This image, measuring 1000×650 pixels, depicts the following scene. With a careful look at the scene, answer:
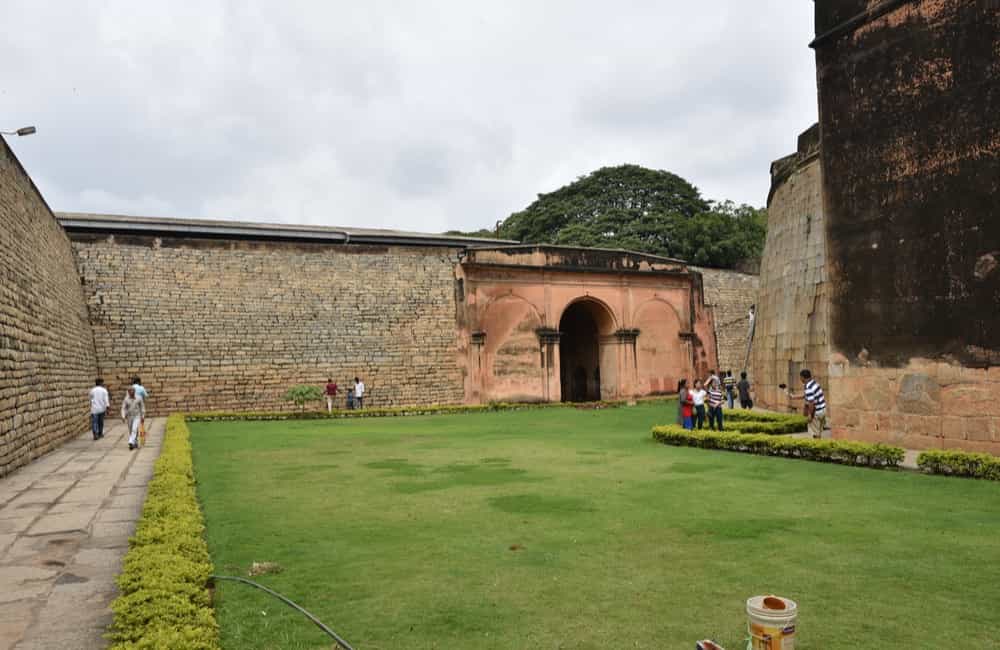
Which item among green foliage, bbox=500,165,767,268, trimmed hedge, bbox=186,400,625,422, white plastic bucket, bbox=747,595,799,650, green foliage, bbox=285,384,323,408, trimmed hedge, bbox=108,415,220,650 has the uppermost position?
green foliage, bbox=500,165,767,268

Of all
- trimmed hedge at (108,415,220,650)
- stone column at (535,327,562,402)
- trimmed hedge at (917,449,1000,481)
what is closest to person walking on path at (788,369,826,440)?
trimmed hedge at (917,449,1000,481)

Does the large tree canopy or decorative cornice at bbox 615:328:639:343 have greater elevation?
the large tree canopy

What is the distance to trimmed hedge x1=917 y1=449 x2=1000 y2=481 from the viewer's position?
25.5ft

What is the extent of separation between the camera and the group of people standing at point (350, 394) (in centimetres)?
2066

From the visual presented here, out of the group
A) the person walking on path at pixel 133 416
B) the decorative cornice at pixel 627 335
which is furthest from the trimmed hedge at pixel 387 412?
the person walking on path at pixel 133 416

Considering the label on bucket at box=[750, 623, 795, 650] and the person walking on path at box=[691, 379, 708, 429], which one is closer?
the label on bucket at box=[750, 623, 795, 650]

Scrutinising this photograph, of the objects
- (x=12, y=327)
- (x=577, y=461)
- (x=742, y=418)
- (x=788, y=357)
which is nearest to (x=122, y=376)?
(x=12, y=327)

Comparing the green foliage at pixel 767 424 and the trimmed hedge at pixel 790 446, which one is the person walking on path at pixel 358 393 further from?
the trimmed hedge at pixel 790 446

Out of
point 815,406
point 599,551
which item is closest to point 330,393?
point 815,406

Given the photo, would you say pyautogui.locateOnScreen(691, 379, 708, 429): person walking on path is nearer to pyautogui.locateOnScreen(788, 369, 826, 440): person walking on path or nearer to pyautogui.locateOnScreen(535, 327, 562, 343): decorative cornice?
pyautogui.locateOnScreen(788, 369, 826, 440): person walking on path

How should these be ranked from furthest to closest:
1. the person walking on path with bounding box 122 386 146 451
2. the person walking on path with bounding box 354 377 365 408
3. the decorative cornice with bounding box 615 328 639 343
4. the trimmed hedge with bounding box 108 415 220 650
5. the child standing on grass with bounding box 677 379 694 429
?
the decorative cornice with bounding box 615 328 639 343 < the person walking on path with bounding box 354 377 365 408 < the child standing on grass with bounding box 677 379 694 429 < the person walking on path with bounding box 122 386 146 451 < the trimmed hedge with bounding box 108 415 220 650

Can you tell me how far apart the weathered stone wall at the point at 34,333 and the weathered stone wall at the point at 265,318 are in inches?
78.2

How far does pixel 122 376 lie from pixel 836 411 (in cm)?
1686

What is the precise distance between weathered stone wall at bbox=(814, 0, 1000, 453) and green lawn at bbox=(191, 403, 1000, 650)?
213 centimetres
